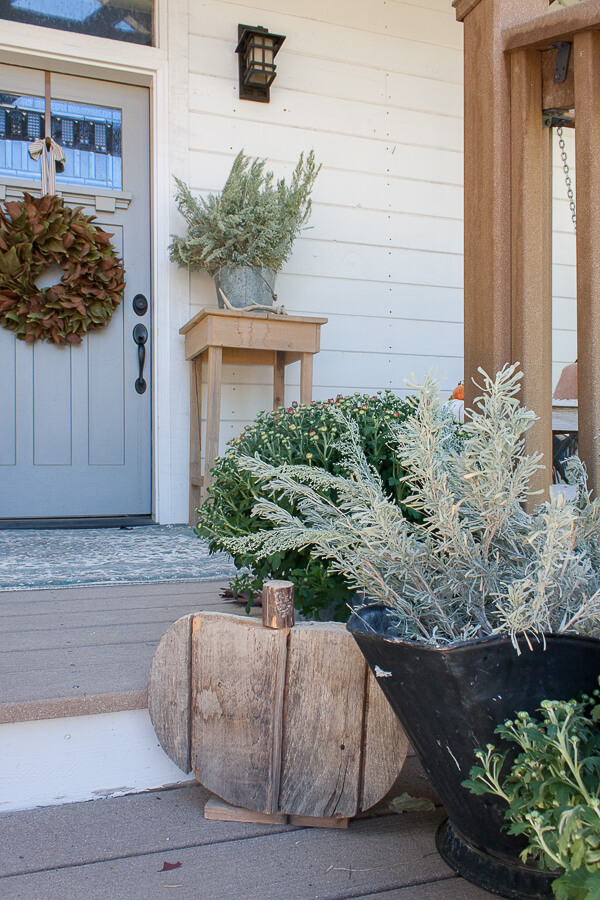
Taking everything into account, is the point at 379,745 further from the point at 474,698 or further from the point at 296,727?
the point at 474,698

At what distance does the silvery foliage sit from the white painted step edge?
0.46 metres

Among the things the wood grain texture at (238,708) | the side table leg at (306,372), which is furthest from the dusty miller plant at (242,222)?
the wood grain texture at (238,708)

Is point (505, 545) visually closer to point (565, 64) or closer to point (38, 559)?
point (565, 64)

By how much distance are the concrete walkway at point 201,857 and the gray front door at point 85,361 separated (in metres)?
1.94

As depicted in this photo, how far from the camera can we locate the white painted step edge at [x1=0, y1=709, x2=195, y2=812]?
1037 mm

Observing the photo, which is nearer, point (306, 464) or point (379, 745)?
point (379, 745)

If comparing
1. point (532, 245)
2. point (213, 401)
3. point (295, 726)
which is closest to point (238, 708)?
point (295, 726)

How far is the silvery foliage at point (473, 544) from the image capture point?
78cm

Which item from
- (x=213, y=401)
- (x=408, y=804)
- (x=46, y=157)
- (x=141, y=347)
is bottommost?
(x=408, y=804)

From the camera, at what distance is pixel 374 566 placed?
87cm

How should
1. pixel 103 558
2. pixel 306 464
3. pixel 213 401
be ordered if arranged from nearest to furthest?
pixel 306 464 → pixel 103 558 → pixel 213 401

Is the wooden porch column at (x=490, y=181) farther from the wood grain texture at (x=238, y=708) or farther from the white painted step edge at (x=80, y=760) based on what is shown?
the white painted step edge at (x=80, y=760)

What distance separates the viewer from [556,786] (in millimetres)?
698

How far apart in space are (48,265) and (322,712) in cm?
232
